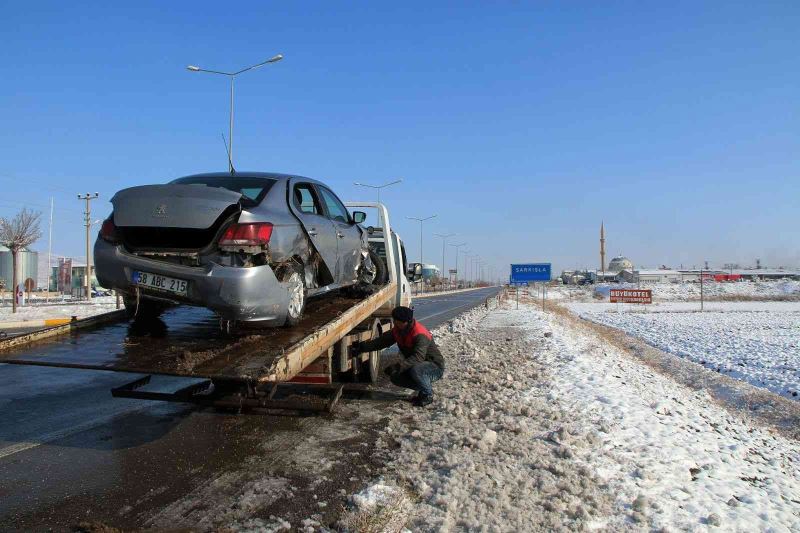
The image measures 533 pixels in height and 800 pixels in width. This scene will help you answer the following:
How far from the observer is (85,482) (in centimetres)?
430

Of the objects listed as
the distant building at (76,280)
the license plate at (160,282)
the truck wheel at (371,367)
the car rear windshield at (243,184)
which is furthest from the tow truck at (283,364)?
the distant building at (76,280)

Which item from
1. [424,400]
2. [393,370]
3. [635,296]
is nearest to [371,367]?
[393,370]

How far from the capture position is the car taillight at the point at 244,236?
4738 mm

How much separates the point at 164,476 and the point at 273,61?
58.3 feet

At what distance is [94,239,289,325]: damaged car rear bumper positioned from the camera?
4637 mm

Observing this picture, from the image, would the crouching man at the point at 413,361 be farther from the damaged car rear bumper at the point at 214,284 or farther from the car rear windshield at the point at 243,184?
the car rear windshield at the point at 243,184

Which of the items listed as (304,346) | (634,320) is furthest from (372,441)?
(634,320)

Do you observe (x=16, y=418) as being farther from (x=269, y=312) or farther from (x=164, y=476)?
(x=269, y=312)

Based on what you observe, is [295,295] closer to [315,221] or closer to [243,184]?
[315,221]

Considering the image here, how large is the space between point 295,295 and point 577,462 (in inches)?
116

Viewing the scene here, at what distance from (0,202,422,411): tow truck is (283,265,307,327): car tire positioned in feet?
0.32

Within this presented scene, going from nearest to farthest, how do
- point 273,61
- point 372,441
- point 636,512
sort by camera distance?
point 636,512
point 372,441
point 273,61

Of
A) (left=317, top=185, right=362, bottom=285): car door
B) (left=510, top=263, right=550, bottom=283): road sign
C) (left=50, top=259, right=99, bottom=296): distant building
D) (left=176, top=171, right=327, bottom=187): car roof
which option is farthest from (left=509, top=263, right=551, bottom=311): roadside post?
(left=50, top=259, right=99, bottom=296): distant building

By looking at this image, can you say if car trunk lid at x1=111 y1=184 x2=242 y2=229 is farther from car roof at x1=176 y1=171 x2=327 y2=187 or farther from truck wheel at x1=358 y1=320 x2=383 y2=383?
truck wheel at x1=358 y1=320 x2=383 y2=383
